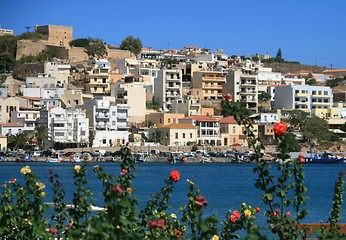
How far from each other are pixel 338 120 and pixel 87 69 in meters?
19.7

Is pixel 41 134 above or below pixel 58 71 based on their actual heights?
Result: below

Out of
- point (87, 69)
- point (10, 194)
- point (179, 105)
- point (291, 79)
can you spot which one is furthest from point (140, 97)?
point (10, 194)

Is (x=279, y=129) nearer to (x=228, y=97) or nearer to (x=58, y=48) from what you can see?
(x=228, y=97)

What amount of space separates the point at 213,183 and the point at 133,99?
904 inches

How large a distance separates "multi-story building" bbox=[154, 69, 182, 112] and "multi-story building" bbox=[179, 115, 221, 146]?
4.87m

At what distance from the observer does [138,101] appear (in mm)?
64875

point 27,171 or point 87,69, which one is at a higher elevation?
point 87,69

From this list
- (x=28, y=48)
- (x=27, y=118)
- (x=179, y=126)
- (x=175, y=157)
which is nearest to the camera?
(x=175, y=157)

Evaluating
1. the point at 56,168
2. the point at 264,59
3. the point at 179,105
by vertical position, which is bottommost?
the point at 56,168

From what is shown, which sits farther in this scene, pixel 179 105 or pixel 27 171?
pixel 179 105

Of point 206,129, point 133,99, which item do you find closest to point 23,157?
point 133,99

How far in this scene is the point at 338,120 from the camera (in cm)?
6969

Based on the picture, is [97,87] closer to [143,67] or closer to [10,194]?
[143,67]

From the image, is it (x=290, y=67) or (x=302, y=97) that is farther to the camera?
(x=290, y=67)
